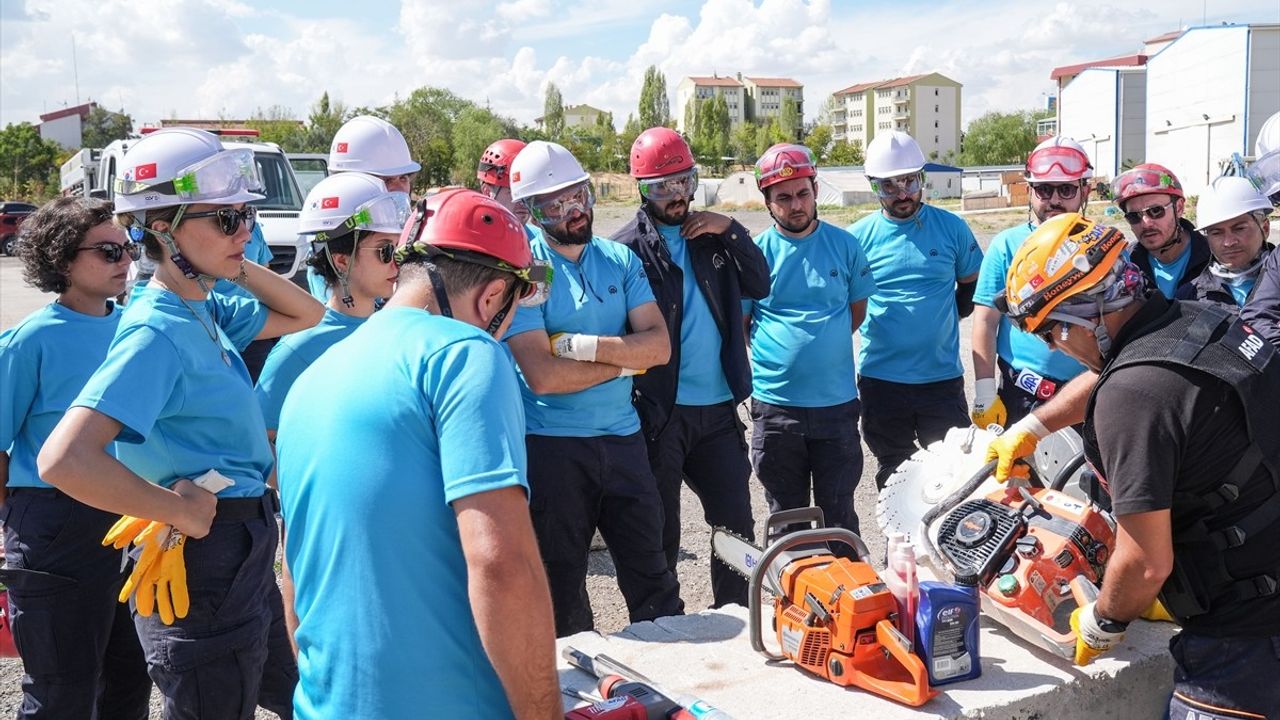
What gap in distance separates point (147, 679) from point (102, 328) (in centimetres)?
127

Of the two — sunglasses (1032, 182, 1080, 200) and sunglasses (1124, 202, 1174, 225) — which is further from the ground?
sunglasses (1032, 182, 1080, 200)

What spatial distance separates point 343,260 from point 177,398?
3.01 feet

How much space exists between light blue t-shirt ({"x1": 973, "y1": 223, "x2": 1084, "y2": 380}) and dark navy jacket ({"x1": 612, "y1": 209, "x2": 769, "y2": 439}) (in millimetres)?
1218

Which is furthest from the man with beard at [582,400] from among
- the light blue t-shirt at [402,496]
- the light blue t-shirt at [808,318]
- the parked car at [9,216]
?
the parked car at [9,216]

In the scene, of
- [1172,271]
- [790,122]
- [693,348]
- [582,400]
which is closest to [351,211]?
[582,400]

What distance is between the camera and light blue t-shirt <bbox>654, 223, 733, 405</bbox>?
4.70 meters

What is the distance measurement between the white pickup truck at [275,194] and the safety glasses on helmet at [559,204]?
27.9ft

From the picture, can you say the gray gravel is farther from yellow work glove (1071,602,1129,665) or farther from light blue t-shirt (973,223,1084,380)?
yellow work glove (1071,602,1129,665)

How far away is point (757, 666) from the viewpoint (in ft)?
9.99

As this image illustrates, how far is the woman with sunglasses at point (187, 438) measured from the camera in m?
2.62

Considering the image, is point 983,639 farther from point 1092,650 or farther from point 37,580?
point 37,580

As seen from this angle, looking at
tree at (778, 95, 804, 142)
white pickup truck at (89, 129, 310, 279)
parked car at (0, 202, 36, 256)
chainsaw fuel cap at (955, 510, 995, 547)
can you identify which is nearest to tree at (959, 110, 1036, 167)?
tree at (778, 95, 804, 142)

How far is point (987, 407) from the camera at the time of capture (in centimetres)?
523

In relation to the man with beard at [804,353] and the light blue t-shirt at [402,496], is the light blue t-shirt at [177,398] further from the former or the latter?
the man with beard at [804,353]
